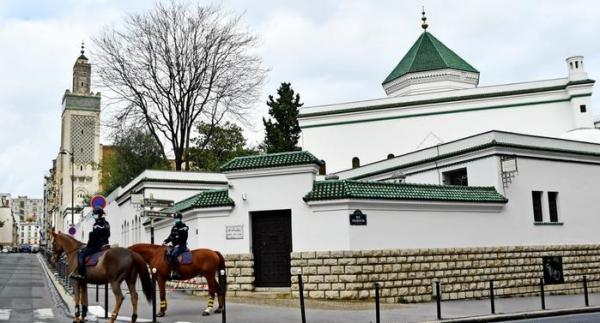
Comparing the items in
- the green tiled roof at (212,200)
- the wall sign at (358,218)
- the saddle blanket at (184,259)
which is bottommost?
the saddle blanket at (184,259)

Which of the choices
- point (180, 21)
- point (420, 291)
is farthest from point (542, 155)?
point (180, 21)

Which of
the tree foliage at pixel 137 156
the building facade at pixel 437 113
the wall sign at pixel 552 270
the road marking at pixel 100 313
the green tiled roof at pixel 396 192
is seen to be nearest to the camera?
the road marking at pixel 100 313

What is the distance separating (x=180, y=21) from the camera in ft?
125

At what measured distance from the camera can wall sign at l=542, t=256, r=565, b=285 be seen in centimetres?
2227

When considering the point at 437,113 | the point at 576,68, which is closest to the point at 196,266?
the point at 437,113

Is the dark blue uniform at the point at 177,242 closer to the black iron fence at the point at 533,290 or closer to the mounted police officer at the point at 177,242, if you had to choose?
the mounted police officer at the point at 177,242

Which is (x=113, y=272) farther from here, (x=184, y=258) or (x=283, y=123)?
(x=283, y=123)

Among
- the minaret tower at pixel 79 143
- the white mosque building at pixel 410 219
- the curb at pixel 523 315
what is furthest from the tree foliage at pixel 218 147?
the minaret tower at pixel 79 143

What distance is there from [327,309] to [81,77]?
10462 cm

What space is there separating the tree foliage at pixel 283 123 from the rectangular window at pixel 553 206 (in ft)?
102

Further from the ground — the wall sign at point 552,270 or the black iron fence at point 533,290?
the wall sign at point 552,270

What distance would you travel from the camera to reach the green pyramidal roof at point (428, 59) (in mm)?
40844

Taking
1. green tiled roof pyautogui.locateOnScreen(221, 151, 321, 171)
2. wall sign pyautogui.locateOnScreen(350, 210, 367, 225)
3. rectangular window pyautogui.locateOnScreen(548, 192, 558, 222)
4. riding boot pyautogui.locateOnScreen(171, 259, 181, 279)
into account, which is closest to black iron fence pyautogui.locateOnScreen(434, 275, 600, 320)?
rectangular window pyautogui.locateOnScreen(548, 192, 558, 222)

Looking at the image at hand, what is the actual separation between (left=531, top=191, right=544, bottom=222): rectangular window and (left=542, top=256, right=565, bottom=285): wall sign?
5.08 feet
